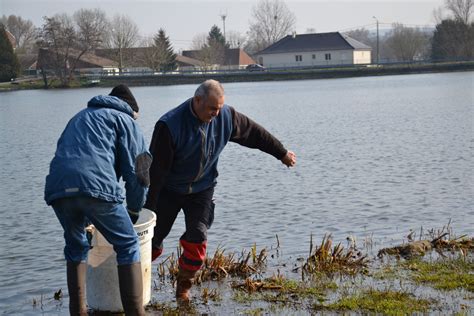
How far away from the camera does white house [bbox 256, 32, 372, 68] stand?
120375 millimetres

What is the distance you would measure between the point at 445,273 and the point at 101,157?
393 centimetres

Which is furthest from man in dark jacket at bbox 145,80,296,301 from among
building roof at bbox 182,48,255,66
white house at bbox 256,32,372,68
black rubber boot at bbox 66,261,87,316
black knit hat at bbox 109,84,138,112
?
building roof at bbox 182,48,255,66

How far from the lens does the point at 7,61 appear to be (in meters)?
98.5

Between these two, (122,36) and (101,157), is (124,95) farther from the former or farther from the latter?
(122,36)

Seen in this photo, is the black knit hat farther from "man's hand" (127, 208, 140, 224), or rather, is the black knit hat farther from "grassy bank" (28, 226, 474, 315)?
"grassy bank" (28, 226, 474, 315)

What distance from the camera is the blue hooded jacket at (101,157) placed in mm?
5488

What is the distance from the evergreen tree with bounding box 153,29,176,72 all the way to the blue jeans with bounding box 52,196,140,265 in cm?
10423

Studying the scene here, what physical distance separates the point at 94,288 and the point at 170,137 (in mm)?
1519

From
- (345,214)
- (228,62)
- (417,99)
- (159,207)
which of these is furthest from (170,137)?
(228,62)

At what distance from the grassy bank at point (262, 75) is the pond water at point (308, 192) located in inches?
2366

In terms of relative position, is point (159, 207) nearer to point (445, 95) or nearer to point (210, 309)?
point (210, 309)

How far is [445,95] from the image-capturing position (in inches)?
1850

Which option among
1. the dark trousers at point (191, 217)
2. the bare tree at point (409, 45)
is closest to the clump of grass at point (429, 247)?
the dark trousers at point (191, 217)

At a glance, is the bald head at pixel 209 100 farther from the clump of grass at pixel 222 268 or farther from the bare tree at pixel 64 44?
the bare tree at pixel 64 44
